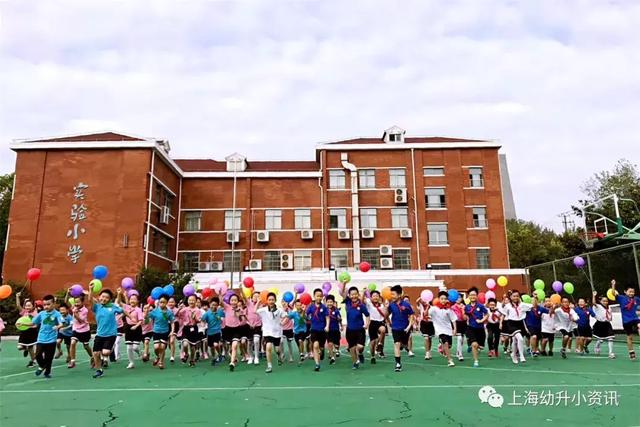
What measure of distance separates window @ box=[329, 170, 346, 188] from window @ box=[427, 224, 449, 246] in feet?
22.1

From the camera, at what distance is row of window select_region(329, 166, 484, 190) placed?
111ft

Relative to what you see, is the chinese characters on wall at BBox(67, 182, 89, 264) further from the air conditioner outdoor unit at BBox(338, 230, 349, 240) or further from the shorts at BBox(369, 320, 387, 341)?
the shorts at BBox(369, 320, 387, 341)

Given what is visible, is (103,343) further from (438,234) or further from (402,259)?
(438,234)

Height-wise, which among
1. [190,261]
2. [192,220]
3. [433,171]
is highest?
[433,171]

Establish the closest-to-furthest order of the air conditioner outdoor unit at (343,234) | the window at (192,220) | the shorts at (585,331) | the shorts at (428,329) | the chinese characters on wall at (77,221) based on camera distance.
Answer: the shorts at (428,329)
the shorts at (585,331)
the chinese characters on wall at (77,221)
the air conditioner outdoor unit at (343,234)
the window at (192,220)

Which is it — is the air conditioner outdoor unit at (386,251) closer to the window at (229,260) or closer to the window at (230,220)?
the window at (229,260)

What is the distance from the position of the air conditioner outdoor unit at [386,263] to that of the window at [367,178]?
5.33 m

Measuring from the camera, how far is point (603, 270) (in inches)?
688

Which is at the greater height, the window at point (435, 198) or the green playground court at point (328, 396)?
the window at point (435, 198)

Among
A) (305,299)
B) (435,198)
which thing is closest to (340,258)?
(435,198)

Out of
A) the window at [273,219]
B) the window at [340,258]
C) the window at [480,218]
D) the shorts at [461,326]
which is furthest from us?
the window at [273,219]

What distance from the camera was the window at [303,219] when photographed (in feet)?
110

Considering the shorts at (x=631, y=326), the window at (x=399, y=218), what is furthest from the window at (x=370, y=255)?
the shorts at (x=631, y=326)

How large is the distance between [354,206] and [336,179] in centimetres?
242
